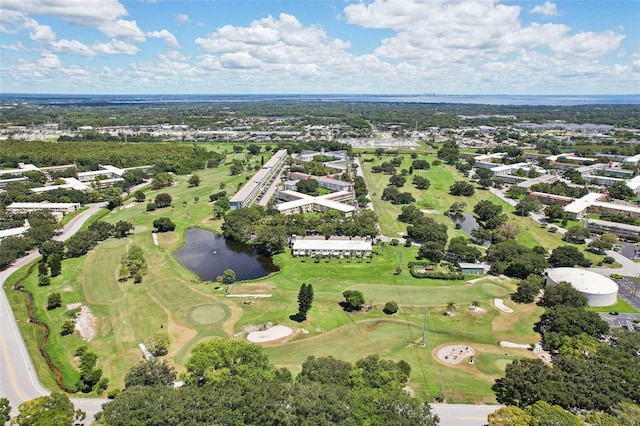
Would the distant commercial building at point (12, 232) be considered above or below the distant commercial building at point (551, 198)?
below

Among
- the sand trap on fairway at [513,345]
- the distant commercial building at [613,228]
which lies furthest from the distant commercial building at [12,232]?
the distant commercial building at [613,228]

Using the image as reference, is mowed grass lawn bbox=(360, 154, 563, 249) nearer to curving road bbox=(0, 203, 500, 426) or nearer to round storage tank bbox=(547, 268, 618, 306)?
round storage tank bbox=(547, 268, 618, 306)

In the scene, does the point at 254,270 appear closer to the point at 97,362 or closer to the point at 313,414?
the point at 97,362

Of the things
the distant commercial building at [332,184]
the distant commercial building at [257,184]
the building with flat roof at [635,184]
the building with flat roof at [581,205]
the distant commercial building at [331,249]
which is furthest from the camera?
the distant commercial building at [332,184]

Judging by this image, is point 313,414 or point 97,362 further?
point 97,362

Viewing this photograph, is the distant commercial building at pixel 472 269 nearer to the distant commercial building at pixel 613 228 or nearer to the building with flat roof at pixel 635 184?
the distant commercial building at pixel 613 228

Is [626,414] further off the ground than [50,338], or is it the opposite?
[626,414]

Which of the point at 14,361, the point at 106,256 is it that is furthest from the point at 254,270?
the point at 14,361
